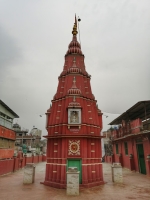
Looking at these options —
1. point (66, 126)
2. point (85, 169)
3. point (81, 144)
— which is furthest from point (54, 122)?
point (85, 169)

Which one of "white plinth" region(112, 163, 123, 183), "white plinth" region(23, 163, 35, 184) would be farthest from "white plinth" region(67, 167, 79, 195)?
"white plinth" region(112, 163, 123, 183)

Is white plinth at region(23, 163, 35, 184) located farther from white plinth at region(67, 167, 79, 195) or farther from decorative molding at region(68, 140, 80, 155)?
white plinth at region(67, 167, 79, 195)

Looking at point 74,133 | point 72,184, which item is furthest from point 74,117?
point 72,184

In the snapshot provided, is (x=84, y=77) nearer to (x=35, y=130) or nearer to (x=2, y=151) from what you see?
(x=2, y=151)

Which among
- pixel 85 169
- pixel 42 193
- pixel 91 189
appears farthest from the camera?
pixel 85 169

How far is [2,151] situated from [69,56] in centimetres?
1736

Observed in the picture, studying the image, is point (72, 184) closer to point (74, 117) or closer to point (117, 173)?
point (117, 173)

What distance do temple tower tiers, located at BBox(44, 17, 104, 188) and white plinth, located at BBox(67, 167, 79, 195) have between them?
6.51 feet

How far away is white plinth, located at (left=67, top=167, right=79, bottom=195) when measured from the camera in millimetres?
13305

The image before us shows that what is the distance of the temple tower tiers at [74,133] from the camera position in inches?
634

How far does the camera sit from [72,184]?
13.5 m

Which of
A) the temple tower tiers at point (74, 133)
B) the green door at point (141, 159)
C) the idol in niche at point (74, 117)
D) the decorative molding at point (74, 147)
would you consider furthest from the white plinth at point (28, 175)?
the green door at point (141, 159)

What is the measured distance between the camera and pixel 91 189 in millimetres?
14938

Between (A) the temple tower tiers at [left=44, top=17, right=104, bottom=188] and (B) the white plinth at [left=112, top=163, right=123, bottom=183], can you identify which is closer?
(A) the temple tower tiers at [left=44, top=17, right=104, bottom=188]
